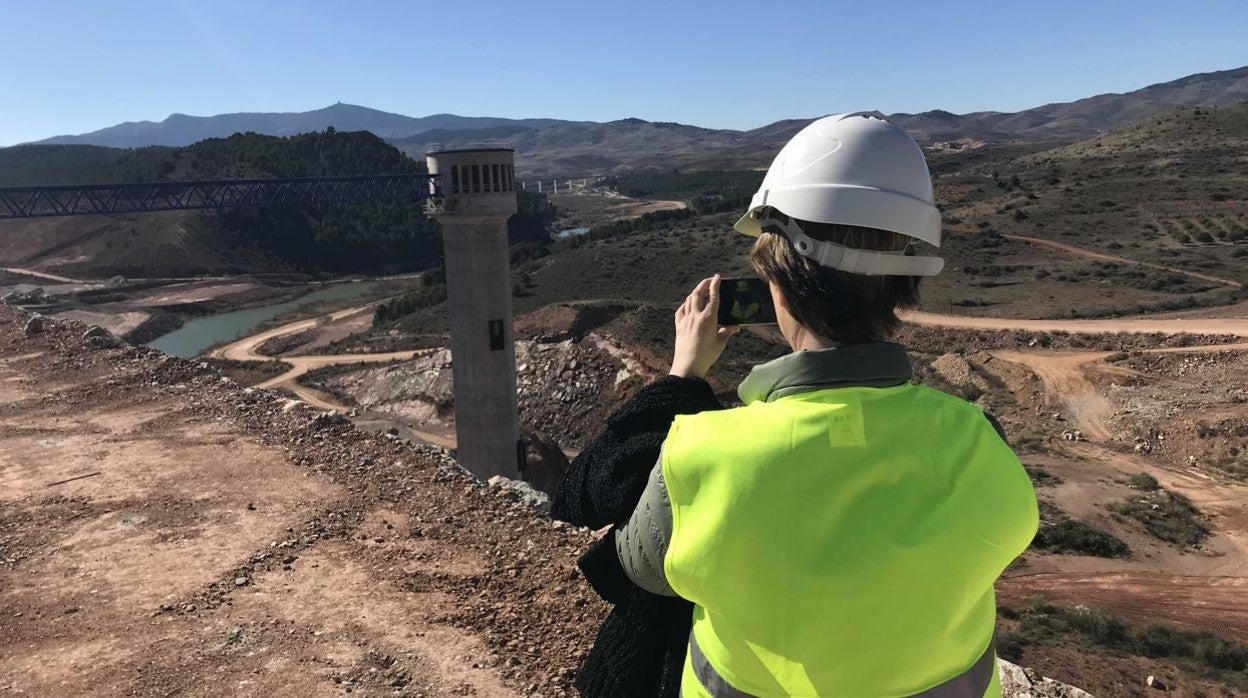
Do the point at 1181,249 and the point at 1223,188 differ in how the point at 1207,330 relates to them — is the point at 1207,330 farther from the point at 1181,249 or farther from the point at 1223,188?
the point at 1223,188

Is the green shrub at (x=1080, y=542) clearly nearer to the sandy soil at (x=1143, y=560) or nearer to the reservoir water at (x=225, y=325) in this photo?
the sandy soil at (x=1143, y=560)

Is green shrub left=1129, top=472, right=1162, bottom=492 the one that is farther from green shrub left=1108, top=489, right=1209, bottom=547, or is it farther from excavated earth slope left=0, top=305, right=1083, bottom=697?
excavated earth slope left=0, top=305, right=1083, bottom=697

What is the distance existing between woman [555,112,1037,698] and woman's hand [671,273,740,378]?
0.34 m

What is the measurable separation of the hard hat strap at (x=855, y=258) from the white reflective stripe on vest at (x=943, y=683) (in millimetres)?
935

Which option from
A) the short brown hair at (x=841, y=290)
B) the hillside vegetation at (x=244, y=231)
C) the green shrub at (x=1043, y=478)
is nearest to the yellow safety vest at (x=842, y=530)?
the short brown hair at (x=841, y=290)

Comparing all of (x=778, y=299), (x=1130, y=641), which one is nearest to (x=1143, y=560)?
(x=1130, y=641)

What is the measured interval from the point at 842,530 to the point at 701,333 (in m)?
0.86

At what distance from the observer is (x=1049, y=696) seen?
647 cm

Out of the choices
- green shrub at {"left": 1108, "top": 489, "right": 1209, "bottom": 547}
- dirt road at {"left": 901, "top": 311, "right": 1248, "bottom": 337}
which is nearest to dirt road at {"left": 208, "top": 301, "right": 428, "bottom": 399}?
dirt road at {"left": 901, "top": 311, "right": 1248, "bottom": 337}

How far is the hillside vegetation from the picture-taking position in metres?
90.1

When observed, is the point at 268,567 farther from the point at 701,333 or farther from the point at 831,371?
the point at 831,371

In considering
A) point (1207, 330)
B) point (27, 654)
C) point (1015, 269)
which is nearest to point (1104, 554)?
point (27, 654)

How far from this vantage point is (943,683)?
1765 mm

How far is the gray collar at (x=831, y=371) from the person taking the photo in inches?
66.0
